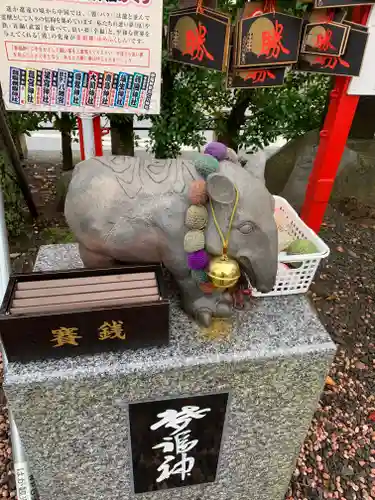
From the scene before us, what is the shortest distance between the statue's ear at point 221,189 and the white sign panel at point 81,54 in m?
0.64

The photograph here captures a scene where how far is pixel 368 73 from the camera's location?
1.74 m

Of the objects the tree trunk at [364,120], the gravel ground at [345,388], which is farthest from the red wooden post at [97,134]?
the tree trunk at [364,120]

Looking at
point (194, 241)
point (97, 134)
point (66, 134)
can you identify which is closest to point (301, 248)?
point (194, 241)

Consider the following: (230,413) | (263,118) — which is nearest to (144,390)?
(230,413)

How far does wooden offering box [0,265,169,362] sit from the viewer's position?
39.6 inches

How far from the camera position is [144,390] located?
1151 millimetres

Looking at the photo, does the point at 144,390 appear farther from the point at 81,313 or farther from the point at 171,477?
the point at 171,477

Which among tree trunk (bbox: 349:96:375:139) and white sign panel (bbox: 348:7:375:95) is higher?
white sign panel (bbox: 348:7:375:95)

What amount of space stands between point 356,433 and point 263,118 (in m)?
1.73

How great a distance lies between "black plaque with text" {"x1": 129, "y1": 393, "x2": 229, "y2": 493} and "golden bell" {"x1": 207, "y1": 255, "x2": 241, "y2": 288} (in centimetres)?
35

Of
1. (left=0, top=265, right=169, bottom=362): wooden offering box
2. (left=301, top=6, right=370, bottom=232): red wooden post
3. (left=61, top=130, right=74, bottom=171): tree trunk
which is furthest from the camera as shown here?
(left=61, top=130, right=74, bottom=171): tree trunk

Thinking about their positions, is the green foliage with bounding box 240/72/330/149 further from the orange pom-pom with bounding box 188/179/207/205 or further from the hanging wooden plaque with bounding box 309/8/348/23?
the orange pom-pom with bounding box 188/179/207/205

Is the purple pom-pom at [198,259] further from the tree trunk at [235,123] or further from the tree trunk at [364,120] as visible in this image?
the tree trunk at [364,120]

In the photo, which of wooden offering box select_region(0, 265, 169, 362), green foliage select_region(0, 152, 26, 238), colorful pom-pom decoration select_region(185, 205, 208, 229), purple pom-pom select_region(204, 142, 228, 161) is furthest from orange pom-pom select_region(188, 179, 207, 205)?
green foliage select_region(0, 152, 26, 238)
